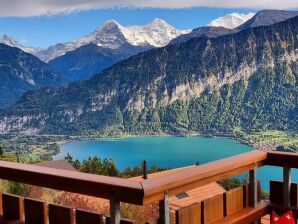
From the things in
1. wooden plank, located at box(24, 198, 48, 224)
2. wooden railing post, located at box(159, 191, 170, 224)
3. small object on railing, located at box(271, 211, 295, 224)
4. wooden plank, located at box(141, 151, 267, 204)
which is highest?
wooden plank, located at box(141, 151, 267, 204)

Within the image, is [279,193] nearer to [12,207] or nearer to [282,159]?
[282,159]

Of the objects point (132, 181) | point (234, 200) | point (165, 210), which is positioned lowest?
point (234, 200)

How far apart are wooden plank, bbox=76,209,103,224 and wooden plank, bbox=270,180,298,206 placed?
1021 mm

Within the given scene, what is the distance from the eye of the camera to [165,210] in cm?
161

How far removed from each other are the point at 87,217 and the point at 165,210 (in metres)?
0.32

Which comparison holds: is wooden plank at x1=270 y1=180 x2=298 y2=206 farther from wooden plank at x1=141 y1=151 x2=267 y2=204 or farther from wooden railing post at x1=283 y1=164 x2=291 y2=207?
wooden plank at x1=141 y1=151 x2=267 y2=204

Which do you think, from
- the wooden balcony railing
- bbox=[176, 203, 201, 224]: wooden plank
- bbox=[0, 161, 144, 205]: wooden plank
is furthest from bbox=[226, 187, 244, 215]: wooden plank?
bbox=[0, 161, 144, 205]: wooden plank

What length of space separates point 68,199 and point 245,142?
167 meters

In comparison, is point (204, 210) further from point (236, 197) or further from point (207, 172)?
point (236, 197)

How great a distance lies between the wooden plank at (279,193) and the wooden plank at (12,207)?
1206 millimetres

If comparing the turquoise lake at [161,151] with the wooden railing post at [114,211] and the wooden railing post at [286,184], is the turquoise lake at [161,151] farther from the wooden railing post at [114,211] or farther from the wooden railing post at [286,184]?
the wooden railing post at [114,211]

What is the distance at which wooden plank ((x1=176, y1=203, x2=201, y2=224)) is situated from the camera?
1778 millimetres

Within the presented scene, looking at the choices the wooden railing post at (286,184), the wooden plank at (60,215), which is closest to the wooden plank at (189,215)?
the wooden plank at (60,215)

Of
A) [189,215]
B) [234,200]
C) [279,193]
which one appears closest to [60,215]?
[189,215]
